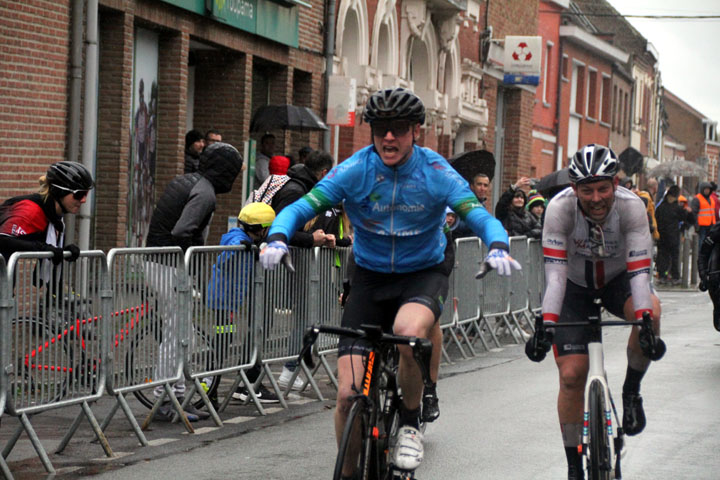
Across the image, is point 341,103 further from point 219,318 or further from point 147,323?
point 147,323

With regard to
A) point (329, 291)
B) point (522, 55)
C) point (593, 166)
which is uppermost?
point (522, 55)

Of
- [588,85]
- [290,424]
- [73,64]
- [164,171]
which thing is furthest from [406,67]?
[588,85]

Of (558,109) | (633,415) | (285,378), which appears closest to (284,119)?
(285,378)

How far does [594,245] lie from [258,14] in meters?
13.5

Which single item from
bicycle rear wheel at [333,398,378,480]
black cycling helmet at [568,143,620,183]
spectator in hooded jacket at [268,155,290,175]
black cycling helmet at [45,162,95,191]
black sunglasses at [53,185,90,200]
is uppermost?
spectator in hooded jacket at [268,155,290,175]

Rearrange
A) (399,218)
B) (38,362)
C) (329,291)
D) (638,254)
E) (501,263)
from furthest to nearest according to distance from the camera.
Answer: (329,291) → (38,362) → (638,254) → (399,218) → (501,263)

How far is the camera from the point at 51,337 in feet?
25.8

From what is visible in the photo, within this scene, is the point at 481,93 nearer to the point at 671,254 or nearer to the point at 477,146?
the point at 477,146

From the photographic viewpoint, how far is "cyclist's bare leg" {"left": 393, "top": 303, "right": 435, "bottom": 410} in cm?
623

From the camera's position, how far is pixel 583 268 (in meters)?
7.04

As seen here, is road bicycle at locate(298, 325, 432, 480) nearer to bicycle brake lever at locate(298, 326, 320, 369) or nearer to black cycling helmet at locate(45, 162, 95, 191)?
bicycle brake lever at locate(298, 326, 320, 369)

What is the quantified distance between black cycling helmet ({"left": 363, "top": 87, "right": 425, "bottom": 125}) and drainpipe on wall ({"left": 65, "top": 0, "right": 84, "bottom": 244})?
8.85 metres

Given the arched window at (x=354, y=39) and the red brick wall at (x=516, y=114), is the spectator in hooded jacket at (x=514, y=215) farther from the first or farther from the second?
the red brick wall at (x=516, y=114)

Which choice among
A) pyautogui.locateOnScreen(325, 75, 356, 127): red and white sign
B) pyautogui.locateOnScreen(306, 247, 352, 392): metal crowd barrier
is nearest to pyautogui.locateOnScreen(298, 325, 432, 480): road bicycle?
pyautogui.locateOnScreen(306, 247, 352, 392): metal crowd barrier
